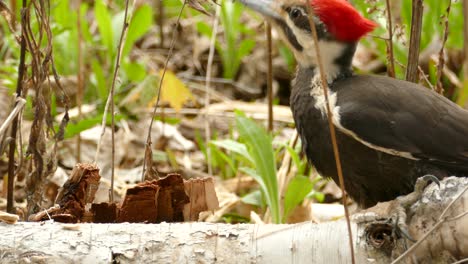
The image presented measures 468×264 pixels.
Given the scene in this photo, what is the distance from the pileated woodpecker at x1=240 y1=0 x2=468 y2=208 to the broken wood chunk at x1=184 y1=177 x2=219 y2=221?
413 millimetres

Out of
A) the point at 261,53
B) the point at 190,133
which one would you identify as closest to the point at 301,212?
the point at 190,133

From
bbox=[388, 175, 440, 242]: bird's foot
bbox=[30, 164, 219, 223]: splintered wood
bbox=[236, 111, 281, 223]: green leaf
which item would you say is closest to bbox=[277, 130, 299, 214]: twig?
bbox=[236, 111, 281, 223]: green leaf

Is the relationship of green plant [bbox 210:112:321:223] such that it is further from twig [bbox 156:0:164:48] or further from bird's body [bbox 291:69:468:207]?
twig [bbox 156:0:164:48]

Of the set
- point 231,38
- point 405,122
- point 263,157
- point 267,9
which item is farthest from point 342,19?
point 231,38

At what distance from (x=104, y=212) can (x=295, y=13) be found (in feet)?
3.24

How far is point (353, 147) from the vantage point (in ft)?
9.70

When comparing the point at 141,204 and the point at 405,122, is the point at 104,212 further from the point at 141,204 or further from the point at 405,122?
the point at 405,122

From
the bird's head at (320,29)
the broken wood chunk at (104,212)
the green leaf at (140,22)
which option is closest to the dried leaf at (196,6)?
the bird's head at (320,29)

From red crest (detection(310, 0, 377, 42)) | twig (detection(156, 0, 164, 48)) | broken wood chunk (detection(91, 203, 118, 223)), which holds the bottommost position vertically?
broken wood chunk (detection(91, 203, 118, 223))

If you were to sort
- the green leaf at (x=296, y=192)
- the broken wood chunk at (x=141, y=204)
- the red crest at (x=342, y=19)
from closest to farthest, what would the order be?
the broken wood chunk at (x=141, y=204), the red crest at (x=342, y=19), the green leaf at (x=296, y=192)

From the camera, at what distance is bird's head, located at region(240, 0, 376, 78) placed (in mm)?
3115

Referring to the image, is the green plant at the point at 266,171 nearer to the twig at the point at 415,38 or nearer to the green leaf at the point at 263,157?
the green leaf at the point at 263,157

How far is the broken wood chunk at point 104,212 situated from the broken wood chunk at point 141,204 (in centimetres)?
3

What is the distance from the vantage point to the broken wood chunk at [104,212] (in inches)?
109
